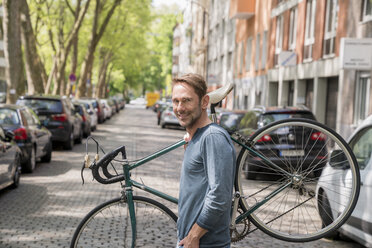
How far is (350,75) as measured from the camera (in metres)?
20.7

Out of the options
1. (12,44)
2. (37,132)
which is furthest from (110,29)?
(37,132)

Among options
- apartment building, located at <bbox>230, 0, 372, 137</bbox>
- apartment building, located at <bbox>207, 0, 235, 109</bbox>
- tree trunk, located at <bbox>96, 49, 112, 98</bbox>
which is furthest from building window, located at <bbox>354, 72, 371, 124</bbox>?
tree trunk, located at <bbox>96, 49, 112, 98</bbox>

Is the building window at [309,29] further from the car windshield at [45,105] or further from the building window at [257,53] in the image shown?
the car windshield at [45,105]

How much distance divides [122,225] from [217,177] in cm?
137

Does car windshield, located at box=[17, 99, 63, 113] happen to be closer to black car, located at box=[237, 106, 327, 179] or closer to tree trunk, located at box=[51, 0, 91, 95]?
black car, located at box=[237, 106, 327, 179]

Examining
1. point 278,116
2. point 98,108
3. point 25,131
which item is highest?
point 278,116

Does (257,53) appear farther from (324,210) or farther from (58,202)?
(324,210)

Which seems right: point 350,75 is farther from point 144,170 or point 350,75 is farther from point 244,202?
point 244,202

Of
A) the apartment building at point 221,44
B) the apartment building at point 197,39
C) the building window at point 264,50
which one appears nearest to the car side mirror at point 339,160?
the building window at point 264,50

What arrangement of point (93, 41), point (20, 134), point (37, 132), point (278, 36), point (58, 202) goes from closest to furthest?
point (58, 202) < point (20, 134) < point (37, 132) < point (278, 36) < point (93, 41)

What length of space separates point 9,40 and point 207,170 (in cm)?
1918

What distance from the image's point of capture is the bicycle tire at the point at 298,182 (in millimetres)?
3877

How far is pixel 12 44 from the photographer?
821 inches

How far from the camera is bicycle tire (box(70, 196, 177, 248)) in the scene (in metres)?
3.66
